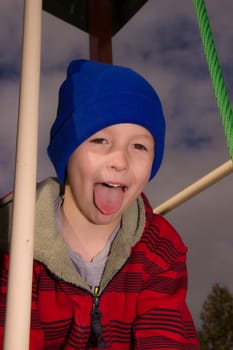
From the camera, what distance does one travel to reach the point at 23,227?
41 centimetres

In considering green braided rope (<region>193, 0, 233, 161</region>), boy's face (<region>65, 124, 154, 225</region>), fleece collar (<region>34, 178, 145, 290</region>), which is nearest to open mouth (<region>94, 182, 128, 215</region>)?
boy's face (<region>65, 124, 154, 225</region>)

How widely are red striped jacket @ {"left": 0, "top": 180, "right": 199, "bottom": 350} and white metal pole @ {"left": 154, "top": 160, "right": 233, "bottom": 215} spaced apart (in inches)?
8.7

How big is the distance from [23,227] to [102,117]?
0.33m

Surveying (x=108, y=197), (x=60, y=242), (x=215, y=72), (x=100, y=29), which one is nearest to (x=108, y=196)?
(x=108, y=197)

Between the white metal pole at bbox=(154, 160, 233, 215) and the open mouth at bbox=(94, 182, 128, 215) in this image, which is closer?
the open mouth at bbox=(94, 182, 128, 215)

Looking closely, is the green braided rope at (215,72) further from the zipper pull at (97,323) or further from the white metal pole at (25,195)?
the zipper pull at (97,323)

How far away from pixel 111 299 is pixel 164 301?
0.29 feet

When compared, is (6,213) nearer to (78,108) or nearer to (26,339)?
(78,108)

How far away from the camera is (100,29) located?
5.14 feet

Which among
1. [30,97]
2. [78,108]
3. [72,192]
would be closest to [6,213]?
[72,192]

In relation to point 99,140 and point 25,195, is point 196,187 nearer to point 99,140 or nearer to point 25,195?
point 99,140

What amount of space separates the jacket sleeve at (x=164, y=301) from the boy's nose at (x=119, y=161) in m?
0.22

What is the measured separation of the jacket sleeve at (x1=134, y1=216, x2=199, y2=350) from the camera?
0.75m

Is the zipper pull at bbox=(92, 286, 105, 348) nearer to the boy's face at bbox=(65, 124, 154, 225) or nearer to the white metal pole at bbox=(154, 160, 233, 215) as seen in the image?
the boy's face at bbox=(65, 124, 154, 225)
